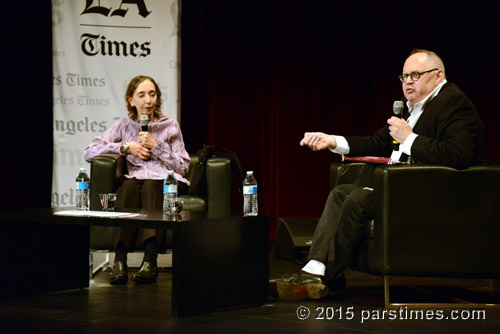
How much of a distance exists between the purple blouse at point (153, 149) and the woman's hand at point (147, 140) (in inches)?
1.8

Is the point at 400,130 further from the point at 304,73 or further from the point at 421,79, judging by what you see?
the point at 304,73

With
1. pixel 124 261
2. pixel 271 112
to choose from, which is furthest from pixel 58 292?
pixel 271 112

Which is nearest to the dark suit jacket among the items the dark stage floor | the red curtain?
the dark stage floor

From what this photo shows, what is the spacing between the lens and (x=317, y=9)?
5.94 metres

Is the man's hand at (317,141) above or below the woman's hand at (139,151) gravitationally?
above

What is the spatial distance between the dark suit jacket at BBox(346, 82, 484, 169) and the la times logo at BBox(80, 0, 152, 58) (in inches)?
102

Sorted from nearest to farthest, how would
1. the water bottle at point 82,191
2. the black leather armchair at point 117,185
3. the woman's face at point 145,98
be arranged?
1. the water bottle at point 82,191
2. the black leather armchair at point 117,185
3. the woman's face at point 145,98

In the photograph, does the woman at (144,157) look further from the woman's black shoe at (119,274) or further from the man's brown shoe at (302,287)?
the man's brown shoe at (302,287)

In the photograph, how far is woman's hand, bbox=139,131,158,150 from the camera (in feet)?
13.3

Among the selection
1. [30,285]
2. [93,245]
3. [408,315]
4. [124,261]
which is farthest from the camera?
[93,245]

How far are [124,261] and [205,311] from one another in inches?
39.5

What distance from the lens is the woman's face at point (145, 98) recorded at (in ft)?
A: 14.0

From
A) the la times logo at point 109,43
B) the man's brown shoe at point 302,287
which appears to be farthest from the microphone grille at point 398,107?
the la times logo at point 109,43

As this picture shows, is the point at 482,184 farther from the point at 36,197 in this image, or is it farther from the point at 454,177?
the point at 36,197
